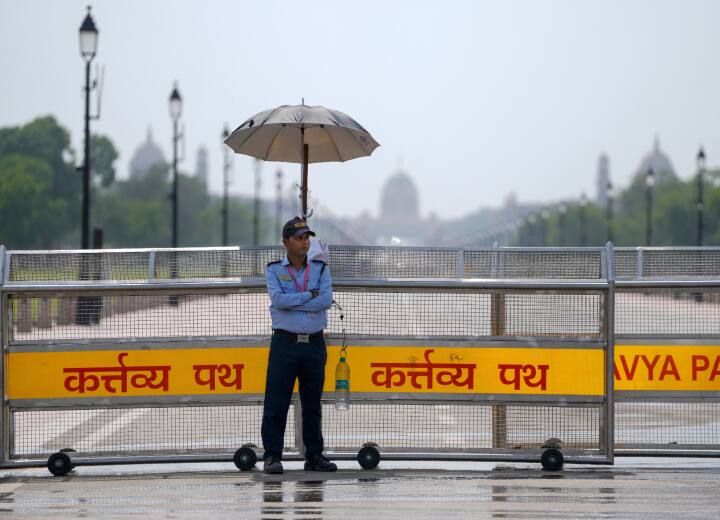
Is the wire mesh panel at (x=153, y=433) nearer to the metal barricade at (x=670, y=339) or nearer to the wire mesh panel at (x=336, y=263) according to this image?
the wire mesh panel at (x=336, y=263)

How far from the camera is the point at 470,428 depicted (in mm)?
11031

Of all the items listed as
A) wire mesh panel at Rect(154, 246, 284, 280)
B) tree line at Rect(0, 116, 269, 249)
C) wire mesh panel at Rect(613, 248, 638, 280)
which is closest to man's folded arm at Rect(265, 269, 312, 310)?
wire mesh panel at Rect(154, 246, 284, 280)

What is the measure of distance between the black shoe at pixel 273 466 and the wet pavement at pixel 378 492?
3.0 inches

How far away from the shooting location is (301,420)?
36.1ft

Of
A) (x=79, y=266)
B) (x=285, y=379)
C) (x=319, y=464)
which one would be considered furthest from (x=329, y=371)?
(x=79, y=266)

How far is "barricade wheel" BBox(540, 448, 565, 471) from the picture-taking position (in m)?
10.8

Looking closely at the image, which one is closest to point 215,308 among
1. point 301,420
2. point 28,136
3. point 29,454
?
point 301,420

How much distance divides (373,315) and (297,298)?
2.91 ft

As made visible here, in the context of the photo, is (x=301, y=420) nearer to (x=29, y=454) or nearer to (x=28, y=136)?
(x=29, y=454)

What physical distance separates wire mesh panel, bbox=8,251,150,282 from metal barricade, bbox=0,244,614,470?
1cm

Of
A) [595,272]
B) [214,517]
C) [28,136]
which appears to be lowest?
[214,517]

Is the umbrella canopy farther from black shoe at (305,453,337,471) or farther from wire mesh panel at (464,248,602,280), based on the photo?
black shoe at (305,453,337,471)

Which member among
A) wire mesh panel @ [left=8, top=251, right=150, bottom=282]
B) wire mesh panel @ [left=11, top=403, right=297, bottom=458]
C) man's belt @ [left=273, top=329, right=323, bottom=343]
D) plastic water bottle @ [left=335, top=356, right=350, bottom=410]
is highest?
wire mesh panel @ [left=8, top=251, right=150, bottom=282]

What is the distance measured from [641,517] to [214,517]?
8.27 ft
